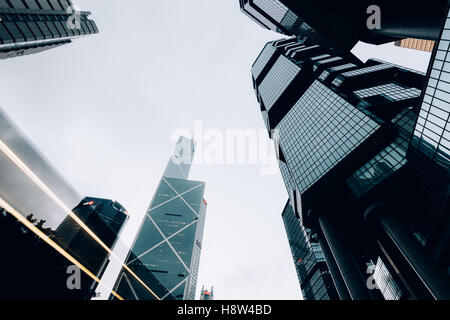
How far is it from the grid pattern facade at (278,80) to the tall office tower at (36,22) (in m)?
54.2

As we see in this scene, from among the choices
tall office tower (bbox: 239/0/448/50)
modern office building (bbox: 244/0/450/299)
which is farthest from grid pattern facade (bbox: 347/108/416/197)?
tall office tower (bbox: 239/0/448/50)

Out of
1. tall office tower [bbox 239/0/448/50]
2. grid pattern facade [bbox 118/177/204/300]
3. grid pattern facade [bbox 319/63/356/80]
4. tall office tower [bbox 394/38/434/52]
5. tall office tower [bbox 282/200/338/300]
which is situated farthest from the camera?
grid pattern facade [bbox 118/177/204/300]

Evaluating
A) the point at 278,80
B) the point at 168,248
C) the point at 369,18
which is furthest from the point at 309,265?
the point at 369,18

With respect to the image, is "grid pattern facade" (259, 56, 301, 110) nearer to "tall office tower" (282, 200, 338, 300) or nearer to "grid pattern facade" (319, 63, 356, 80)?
"grid pattern facade" (319, 63, 356, 80)

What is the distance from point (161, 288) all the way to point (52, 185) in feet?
284

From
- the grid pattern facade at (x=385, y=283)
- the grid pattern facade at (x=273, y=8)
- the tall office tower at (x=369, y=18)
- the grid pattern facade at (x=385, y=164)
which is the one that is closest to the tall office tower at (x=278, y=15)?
the grid pattern facade at (x=273, y=8)

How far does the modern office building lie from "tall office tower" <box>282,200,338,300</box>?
1287 cm

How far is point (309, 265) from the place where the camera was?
6181 centimetres

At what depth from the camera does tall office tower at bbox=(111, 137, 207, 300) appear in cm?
8162

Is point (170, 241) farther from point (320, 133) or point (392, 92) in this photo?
point (392, 92)

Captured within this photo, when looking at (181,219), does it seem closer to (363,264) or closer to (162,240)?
(162,240)

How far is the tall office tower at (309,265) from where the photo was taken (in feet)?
179
